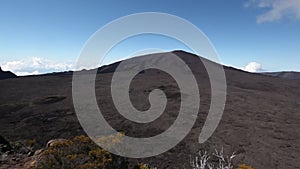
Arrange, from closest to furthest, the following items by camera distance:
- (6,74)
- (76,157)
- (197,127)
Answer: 1. (76,157)
2. (197,127)
3. (6,74)

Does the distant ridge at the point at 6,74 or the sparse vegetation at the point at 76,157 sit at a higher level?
the distant ridge at the point at 6,74

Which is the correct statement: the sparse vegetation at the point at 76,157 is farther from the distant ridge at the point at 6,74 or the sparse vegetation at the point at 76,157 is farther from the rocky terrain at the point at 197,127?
the distant ridge at the point at 6,74

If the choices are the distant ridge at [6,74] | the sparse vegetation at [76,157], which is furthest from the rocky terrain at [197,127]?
the distant ridge at [6,74]

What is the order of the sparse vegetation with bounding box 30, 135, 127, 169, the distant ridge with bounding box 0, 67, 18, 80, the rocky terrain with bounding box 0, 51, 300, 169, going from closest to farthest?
the sparse vegetation with bounding box 30, 135, 127, 169 → the rocky terrain with bounding box 0, 51, 300, 169 → the distant ridge with bounding box 0, 67, 18, 80

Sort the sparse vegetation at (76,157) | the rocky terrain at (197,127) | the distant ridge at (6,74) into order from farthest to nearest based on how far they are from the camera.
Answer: the distant ridge at (6,74), the rocky terrain at (197,127), the sparse vegetation at (76,157)

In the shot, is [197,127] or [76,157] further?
[197,127]

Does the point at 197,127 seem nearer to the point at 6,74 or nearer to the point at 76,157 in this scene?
the point at 76,157

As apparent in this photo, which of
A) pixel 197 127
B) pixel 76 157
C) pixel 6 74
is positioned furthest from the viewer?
pixel 6 74

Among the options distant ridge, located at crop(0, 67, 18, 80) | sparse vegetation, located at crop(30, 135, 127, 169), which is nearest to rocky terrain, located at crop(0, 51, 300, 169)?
sparse vegetation, located at crop(30, 135, 127, 169)

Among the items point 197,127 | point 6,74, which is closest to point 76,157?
point 197,127

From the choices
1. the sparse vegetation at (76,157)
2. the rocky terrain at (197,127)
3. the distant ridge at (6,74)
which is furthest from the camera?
the distant ridge at (6,74)

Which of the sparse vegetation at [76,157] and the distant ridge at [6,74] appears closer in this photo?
the sparse vegetation at [76,157]

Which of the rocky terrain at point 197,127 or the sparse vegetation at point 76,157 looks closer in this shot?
the sparse vegetation at point 76,157

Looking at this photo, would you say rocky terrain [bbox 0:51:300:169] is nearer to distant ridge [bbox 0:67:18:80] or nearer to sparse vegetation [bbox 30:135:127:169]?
sparse vegetation [bbox 30:135:127:169]
